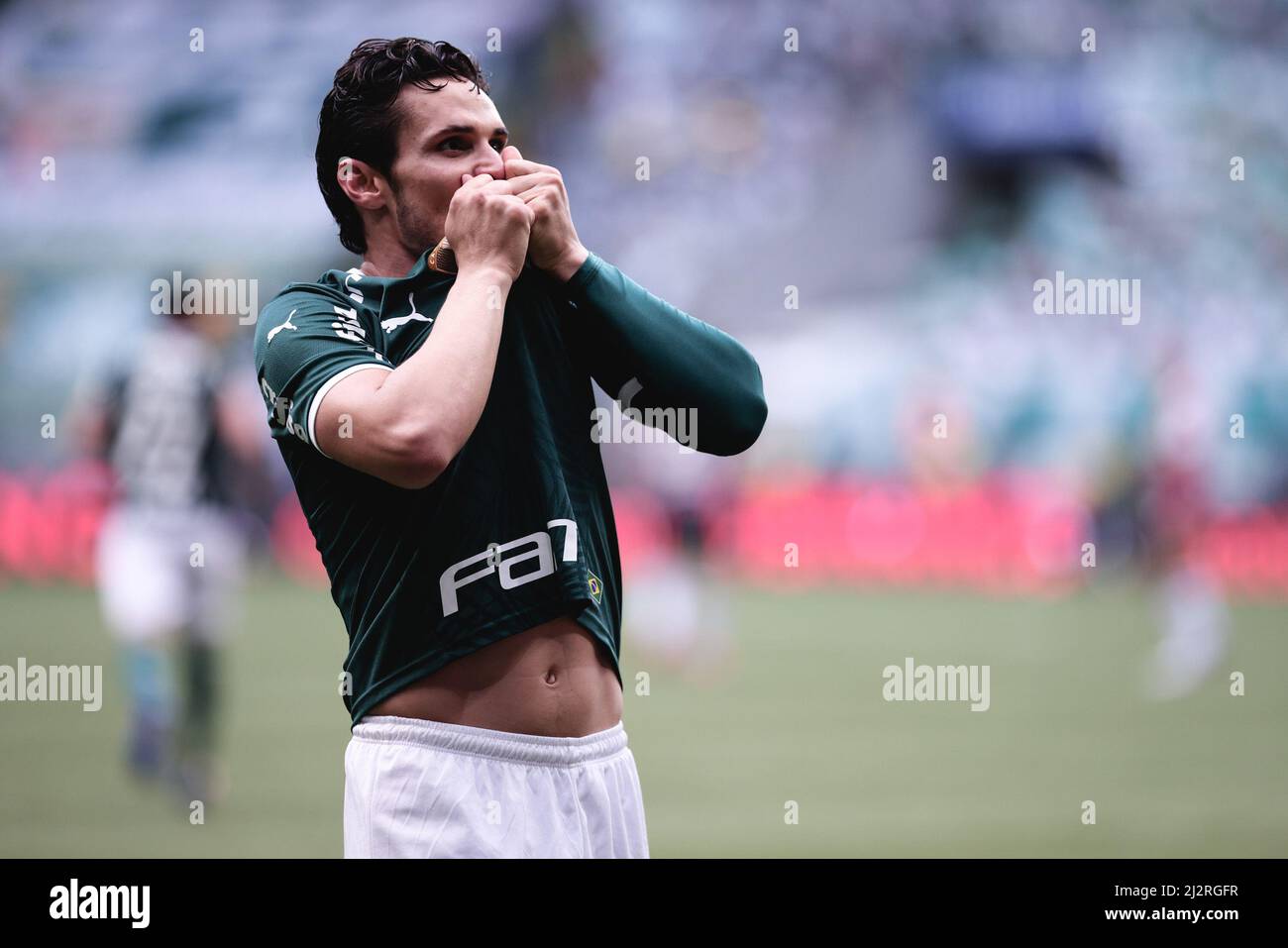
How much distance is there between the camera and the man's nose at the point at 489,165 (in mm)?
2430

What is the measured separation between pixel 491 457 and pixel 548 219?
0.40 metres

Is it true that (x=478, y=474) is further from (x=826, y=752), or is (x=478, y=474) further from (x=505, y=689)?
(x=826, y=752)

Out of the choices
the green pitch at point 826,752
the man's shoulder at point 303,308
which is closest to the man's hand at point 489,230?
the man's shoulder at point 303,308

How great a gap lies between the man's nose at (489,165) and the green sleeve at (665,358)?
21cm

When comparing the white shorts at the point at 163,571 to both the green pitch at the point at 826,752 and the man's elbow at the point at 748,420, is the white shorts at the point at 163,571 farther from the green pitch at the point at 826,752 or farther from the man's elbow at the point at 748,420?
the man's elbow at the point at 748,420

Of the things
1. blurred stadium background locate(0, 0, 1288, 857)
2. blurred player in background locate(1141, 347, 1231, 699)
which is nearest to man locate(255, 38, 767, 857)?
blurred player in background locate(1141, 347, 1231, 699)

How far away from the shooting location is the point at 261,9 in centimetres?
2306

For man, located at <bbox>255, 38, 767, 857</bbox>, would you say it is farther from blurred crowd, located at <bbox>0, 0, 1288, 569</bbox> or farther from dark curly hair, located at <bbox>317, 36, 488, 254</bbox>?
blurred crowd, located at <bbox>0, 0, 1288, 569</bbox>

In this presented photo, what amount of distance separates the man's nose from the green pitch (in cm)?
404

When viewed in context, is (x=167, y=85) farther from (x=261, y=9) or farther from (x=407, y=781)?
(x=407, y=781)

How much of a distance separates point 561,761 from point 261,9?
74.8 feet

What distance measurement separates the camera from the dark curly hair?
2508 mm

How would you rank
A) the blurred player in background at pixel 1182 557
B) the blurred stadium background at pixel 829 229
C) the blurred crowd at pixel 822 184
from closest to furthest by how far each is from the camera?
the blurred player in background at pixel 1182 557
the blurred stadium background at pixel 829 229
the blurred crowd at pixel 822 184

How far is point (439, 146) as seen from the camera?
8.17ft
